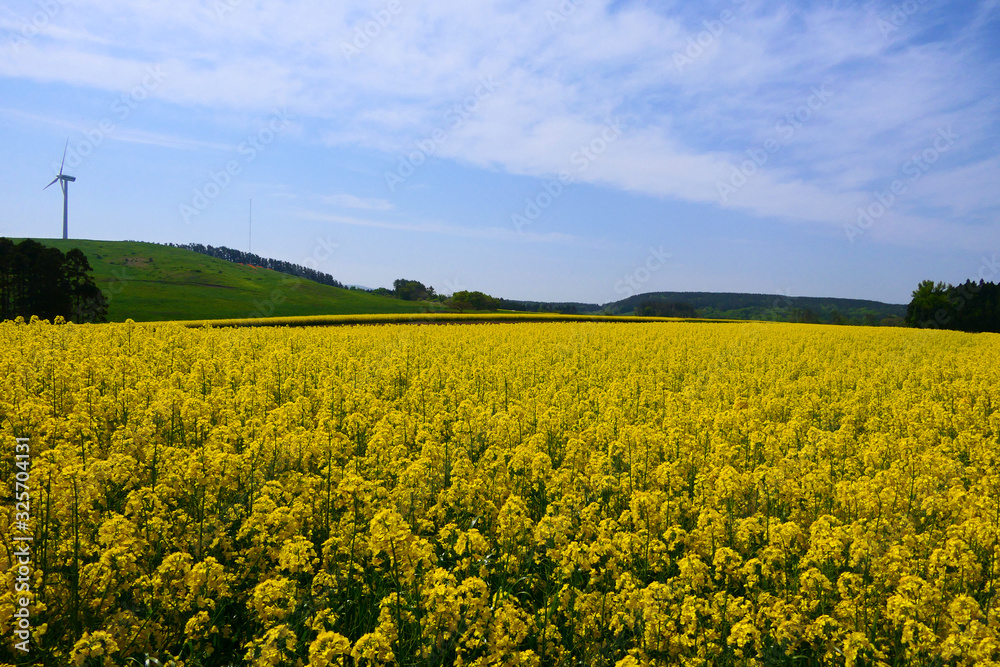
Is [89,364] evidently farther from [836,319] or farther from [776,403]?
[836,319]

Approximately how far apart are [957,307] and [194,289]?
14196cm

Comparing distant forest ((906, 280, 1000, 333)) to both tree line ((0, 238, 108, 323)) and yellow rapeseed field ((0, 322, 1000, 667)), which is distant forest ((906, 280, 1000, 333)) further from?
tree line ((0, 238, 108, 323))

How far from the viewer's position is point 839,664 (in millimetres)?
3754

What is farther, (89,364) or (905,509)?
(89,364)

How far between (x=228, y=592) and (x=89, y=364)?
29.0ft

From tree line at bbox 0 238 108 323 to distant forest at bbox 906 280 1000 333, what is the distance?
101071 millimetres

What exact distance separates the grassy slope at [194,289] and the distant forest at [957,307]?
85.2m

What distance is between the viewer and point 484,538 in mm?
4496

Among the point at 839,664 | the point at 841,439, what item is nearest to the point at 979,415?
the point at 841,439

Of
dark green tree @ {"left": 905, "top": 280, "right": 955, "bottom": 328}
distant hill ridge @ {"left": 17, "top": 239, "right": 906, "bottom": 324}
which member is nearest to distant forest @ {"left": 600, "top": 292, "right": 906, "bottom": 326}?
distant hill ridge @ {"left": 17, "top": 239, "right": 906, "bottom": 324}


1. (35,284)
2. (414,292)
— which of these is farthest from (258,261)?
(35,284)

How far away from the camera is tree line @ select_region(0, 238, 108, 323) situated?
42.2m

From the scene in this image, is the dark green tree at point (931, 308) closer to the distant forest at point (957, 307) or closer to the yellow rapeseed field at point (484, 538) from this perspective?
the distant forest at point (957, 307)

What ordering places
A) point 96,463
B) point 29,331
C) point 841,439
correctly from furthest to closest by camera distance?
point 29,331, point 841,439, point 96,463
